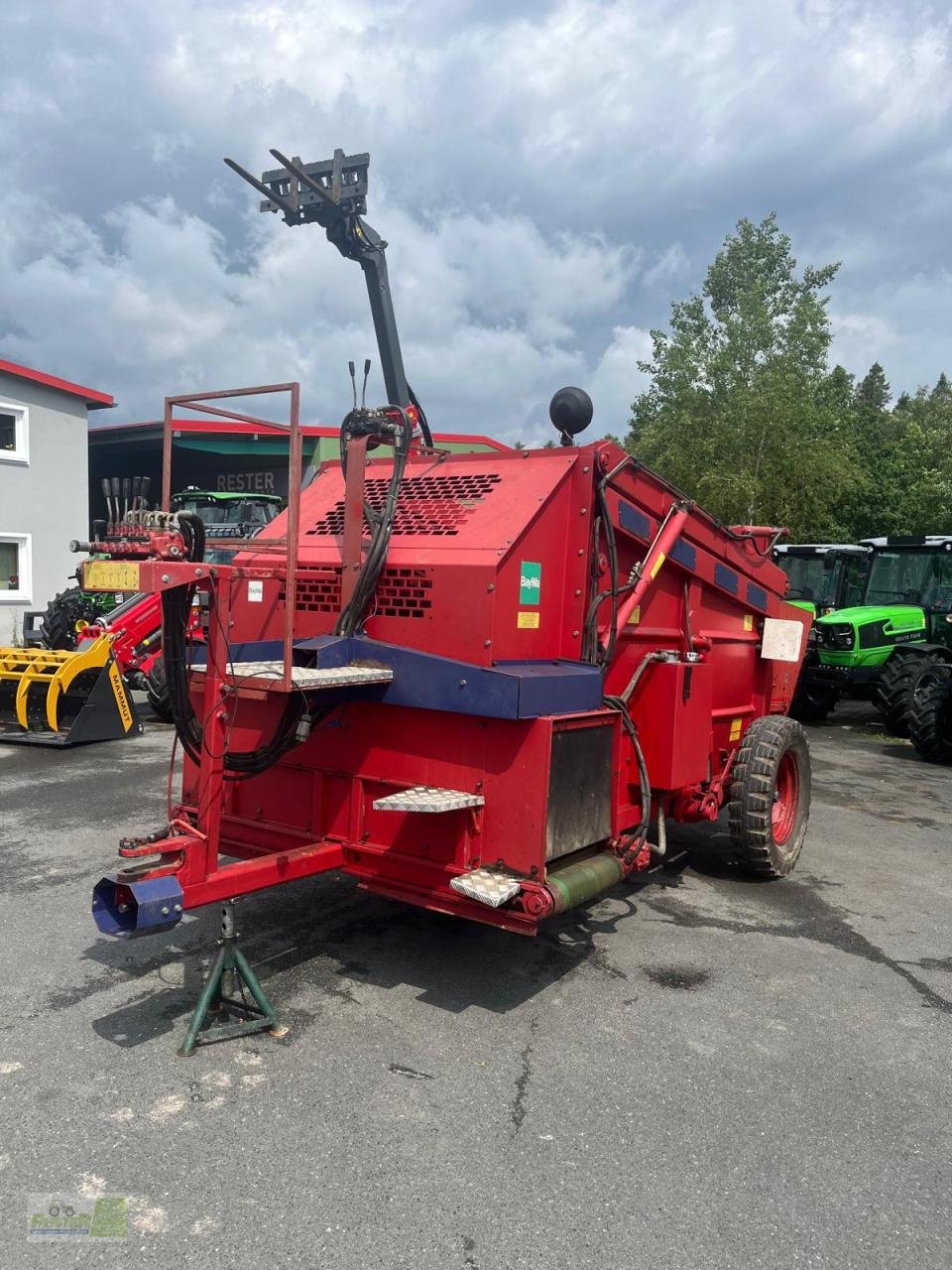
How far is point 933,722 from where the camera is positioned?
33.4 ft

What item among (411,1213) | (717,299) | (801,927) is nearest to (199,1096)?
(411,1213)

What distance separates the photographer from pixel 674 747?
4.65 metres

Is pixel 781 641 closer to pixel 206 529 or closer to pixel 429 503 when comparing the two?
pixel 429 503

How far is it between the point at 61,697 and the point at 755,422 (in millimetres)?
15378

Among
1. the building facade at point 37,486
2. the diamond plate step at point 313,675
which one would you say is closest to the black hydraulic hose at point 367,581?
the diamond plate step at point 313,675

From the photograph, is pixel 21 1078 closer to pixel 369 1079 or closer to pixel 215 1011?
pixel 215 1011

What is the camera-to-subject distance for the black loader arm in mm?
13789

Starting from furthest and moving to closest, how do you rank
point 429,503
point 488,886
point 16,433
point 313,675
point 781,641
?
point 16,433 → point 781,641 → point 429,503 → point 313,675 → point 488,886

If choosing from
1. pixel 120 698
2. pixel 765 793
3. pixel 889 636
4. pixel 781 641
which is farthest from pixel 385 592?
pixel 889 636

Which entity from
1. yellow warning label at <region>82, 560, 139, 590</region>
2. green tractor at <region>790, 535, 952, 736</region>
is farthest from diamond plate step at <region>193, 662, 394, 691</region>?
green tractor at <region>790, 535, 952, 736</region>

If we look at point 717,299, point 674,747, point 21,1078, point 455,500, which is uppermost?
point 717,299

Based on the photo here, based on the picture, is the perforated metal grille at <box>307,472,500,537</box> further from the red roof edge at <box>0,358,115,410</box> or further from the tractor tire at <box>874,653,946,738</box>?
the red roof edge at <box>0,358,115,410</box>

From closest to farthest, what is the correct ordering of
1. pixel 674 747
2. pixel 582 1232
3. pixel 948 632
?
pixel 582 1232 < pixel 674 747 < pixel 948 632

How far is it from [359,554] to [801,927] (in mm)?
3066
